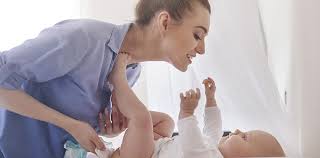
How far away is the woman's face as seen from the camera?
1.01m

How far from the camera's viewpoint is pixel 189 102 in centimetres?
101

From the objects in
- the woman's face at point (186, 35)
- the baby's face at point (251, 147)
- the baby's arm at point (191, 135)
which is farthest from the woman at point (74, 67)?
the baby's face at point (251, 147)

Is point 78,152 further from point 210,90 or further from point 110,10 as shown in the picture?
point 110,10

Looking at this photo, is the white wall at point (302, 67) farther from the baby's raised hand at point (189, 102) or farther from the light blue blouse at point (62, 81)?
Answer: the light blue blouse at point (62, 81)

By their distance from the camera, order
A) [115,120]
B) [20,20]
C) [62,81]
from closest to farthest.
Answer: [62,81]
[115,120]
[20,20]

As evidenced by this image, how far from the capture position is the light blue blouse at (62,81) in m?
0.91

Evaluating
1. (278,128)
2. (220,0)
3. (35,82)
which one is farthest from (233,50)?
(35,82)

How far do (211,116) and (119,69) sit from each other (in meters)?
0.33

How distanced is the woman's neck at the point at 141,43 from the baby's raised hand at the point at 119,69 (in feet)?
0.08

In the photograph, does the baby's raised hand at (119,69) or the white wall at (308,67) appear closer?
the baby's raised hand at (119,69)

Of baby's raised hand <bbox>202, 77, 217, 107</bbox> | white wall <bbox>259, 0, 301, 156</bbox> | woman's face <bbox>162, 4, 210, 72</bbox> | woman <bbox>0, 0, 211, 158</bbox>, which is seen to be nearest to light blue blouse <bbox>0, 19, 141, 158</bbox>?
woman <bbox>0, 0, 211, 158</bbox>

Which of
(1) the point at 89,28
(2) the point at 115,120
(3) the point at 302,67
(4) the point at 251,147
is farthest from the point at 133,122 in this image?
(3) the point at 302,67

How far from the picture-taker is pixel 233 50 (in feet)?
4.15

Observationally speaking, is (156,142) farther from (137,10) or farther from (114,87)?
(137,10)
